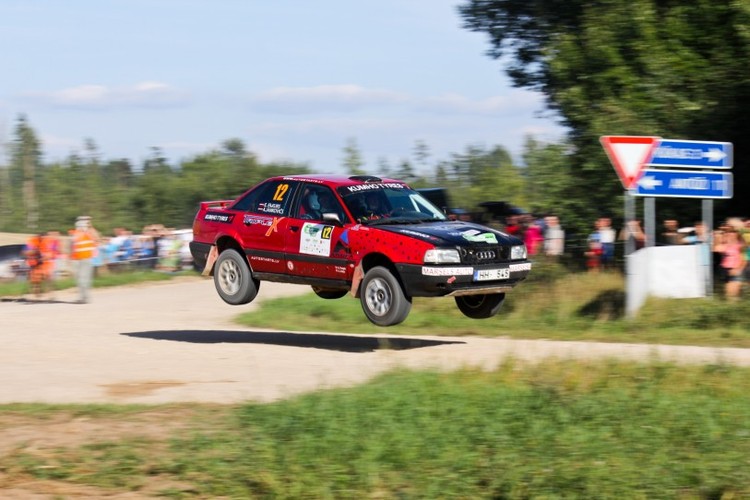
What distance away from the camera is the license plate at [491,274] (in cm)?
1269

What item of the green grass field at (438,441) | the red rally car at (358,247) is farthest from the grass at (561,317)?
the green grass field at (438,441)

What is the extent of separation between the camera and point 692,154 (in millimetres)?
17906

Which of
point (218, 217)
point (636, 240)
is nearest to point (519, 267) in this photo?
point (218, 217)

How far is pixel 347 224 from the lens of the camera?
13648mm

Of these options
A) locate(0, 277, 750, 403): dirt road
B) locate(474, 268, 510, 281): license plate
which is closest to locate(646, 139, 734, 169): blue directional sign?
locate(0, 277, 750, 403): dirt road

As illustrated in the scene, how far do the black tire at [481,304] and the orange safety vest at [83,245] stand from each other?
13757mm

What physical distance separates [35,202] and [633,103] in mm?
66637

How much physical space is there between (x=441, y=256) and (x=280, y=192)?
2.75 meters

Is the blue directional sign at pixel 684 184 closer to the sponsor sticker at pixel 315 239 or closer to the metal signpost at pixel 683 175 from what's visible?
the metal signpost at pixel 683 175

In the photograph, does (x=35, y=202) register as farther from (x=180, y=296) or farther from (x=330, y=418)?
(x=330, y=418)

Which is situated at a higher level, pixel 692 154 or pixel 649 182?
pixel 692 154

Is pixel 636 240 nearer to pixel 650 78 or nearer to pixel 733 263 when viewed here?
pixel 733 263

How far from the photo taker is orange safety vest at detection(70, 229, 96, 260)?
83.6ft

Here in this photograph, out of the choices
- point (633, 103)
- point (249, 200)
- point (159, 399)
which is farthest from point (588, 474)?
point (633, 103)
